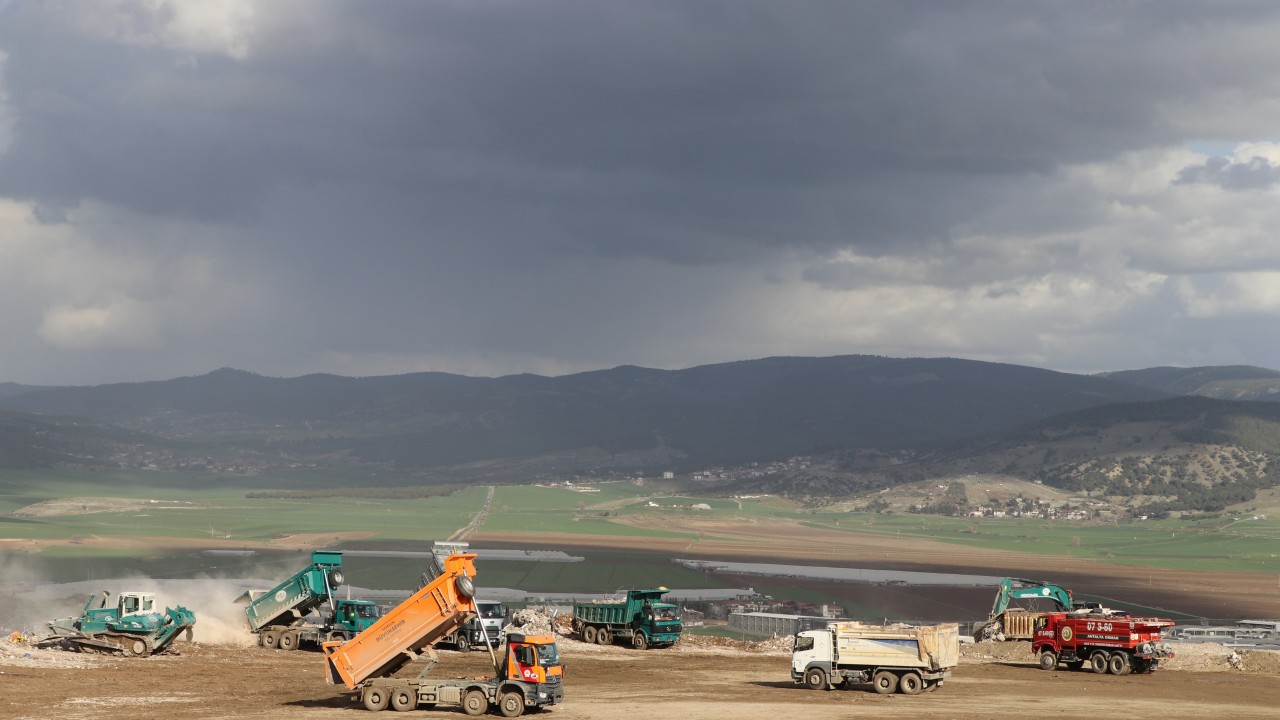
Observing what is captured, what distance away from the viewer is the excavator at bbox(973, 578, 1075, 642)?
7288 centimetres

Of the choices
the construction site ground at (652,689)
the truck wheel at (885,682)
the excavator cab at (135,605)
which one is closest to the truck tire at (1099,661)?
the construction site ground at (652,689)

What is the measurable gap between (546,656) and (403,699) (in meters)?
5.15

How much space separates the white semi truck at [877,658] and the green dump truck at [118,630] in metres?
29.9

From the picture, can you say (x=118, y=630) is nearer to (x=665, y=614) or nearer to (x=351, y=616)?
(x=351, y=616)

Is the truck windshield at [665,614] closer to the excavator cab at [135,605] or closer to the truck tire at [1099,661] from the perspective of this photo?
the truck tire at [1099,661]

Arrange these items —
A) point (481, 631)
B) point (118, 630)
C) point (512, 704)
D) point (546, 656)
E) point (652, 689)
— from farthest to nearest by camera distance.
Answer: point (481, 631)
point (118, 630)
point (652, 689)
point (546, 656)
point (512, 704)

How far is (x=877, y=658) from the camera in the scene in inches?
2076

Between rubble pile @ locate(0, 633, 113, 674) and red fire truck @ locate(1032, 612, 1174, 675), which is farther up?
red fire truck @ locate(1032, 612, 1174, 675)

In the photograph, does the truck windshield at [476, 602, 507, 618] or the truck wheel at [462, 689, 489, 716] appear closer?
the truck wheel at [462, 689, 489, 716]

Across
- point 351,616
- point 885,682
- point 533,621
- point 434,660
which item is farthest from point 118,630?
point 885,682

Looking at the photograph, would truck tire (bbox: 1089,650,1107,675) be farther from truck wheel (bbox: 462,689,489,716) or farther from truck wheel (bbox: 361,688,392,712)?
truck wheel (bbox: 361,688,392,712)

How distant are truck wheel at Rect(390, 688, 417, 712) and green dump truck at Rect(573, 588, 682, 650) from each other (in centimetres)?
2694

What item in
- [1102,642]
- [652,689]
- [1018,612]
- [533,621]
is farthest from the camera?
[533,621]

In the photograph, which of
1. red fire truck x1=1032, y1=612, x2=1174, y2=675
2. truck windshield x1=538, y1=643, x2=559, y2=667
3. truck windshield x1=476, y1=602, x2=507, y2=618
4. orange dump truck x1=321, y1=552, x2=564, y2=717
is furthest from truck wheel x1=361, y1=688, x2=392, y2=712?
red fire truck x1=1032, y1=612, x2=1174, y2=675
